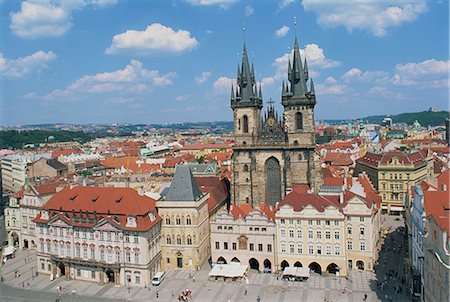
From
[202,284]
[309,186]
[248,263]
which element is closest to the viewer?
[202,284]

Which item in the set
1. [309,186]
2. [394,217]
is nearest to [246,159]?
[309,186]

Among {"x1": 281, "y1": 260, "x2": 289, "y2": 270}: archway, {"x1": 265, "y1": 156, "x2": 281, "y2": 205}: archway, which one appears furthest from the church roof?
{"x1": 265, "y1": 156, "x2": 281, "y2": 205}: archway

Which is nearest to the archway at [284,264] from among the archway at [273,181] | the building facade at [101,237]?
the building facade at [101,237]

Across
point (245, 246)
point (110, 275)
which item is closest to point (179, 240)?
point (245, 246)

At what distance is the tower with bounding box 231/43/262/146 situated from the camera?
9038cm

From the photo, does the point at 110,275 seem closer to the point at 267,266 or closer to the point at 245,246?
the point at 245,246

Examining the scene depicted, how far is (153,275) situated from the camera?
6706cm

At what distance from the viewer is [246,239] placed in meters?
69.0

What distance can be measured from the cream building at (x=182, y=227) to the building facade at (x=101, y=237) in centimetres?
175

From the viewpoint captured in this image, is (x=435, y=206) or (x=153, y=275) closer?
(x=435, y=206)

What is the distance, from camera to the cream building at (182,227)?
70125mm

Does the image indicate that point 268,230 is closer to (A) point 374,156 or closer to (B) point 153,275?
(B) point 153,275

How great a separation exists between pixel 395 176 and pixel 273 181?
35133mm

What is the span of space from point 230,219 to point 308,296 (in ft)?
57.7
